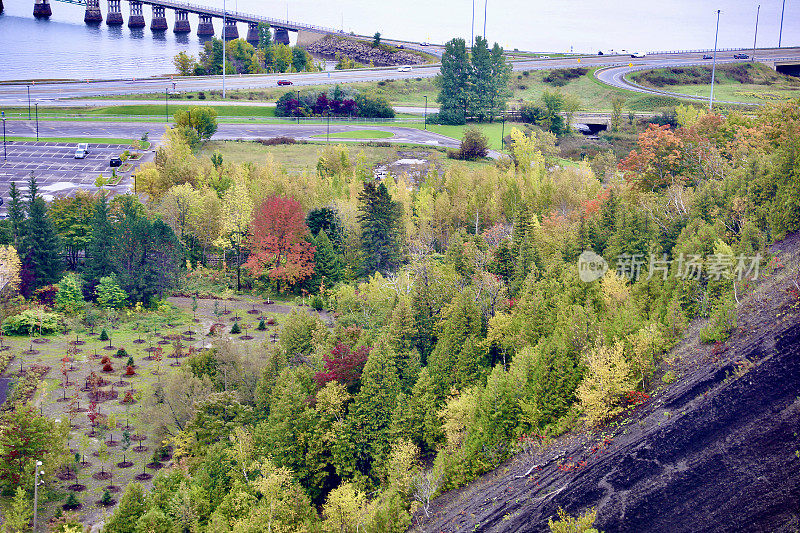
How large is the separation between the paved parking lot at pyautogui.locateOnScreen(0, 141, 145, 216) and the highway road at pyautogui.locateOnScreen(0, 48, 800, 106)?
62.6ft

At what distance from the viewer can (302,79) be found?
13812cm

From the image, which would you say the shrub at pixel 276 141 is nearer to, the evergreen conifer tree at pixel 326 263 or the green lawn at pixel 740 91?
the evergreen conifer tree at pixel 326 263

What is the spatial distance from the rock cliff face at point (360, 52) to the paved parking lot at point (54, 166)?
7964cm

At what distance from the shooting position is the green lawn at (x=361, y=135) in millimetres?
112194

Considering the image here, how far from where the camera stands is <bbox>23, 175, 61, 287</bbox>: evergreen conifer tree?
65500 millimetres

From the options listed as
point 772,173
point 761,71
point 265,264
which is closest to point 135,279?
point 265,264

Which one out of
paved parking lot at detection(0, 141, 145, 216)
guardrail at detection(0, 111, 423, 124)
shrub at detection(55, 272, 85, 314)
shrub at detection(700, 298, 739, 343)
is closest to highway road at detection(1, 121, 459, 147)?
guardrail at detection(0, 111, 423, 124)

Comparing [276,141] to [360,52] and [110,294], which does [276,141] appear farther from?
[360,52]

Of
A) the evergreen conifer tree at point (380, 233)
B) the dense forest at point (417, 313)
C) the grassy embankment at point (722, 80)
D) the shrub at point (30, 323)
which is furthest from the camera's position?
the grassy embankment at point (722, 80)

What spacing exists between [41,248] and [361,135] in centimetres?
5535

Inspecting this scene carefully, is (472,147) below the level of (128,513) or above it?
above

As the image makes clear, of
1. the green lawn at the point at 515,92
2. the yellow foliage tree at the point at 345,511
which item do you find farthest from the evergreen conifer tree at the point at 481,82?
the yellow foliage tree at the point at 345,511

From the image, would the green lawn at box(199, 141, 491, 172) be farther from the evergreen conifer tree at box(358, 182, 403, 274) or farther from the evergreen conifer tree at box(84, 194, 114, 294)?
the evergreen conifer tree at box(84, 194, 114, 294)

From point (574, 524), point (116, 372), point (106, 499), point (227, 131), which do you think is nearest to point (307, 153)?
point (227, 131)
